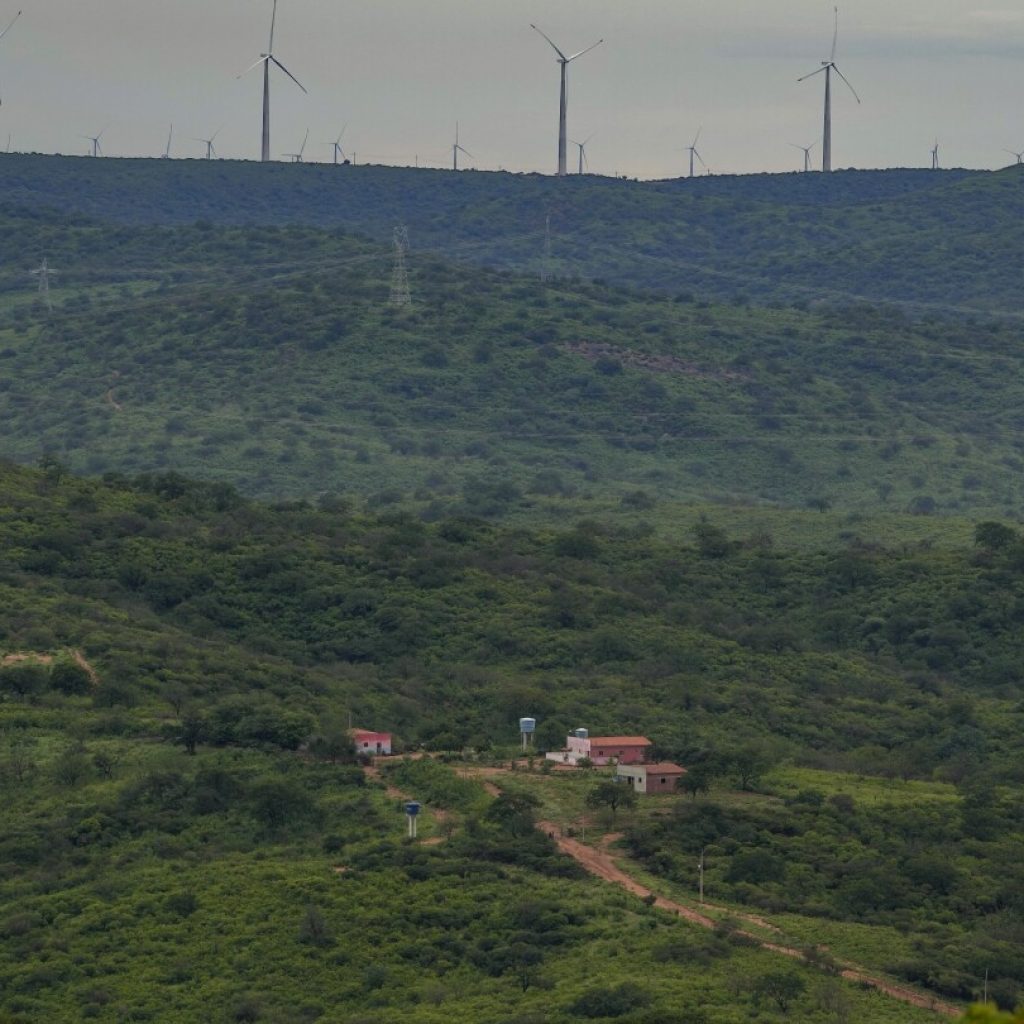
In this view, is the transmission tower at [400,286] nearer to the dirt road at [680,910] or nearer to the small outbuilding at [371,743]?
the small outbuilding at [371,743]

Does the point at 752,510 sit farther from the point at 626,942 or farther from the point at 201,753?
the point at 626,942

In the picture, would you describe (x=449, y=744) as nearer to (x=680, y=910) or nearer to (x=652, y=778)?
(x=652, y=778)


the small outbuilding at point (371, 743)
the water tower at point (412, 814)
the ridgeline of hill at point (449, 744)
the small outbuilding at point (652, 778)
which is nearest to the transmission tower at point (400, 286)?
the ridgeline of hill at point (449, 744)

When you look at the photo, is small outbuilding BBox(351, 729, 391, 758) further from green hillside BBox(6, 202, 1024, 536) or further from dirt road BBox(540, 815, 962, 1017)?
green hillside BBox(6, 202, 1024, 536)

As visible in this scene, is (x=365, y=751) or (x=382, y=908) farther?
(x=365, y=751)

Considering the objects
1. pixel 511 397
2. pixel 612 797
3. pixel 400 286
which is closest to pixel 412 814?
pixel 612 797

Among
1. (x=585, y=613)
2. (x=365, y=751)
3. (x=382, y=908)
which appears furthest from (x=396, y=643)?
(x=382, y=908)
